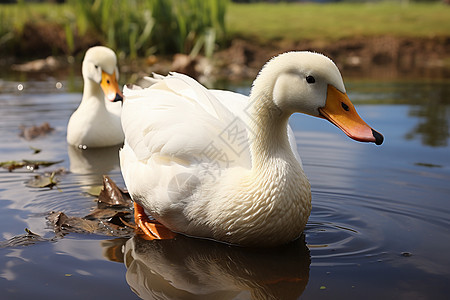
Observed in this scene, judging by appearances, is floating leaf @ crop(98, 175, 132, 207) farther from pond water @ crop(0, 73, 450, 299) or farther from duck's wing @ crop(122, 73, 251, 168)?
duck's wing @ crop(122, 73, 251, 168)

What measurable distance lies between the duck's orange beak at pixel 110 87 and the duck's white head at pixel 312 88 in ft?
9.52

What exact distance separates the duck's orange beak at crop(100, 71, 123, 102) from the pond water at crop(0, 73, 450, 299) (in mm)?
578

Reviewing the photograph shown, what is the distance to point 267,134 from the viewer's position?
319 cm

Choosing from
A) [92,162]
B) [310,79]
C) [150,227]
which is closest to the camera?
Result: [310,79]

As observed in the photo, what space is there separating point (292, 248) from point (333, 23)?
13854 millimetres

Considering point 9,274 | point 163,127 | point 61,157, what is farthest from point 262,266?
point 61,157

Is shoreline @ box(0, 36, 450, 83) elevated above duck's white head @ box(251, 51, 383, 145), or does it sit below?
below

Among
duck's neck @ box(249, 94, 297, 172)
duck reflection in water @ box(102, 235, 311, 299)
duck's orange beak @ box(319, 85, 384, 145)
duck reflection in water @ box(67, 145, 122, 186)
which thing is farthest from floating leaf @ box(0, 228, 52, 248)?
duck's orange beak @ box(319, 85, 384, 145)

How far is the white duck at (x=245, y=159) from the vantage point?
3.04m

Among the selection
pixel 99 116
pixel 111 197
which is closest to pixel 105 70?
pixel 99 116

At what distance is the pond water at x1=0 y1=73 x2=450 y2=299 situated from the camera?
2.75m

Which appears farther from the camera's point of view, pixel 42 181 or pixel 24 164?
pixel 24 164

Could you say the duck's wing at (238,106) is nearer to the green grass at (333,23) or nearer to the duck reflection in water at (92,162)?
the duck reflection in water at (92,162)

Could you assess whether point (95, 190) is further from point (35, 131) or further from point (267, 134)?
point (35, 131)
